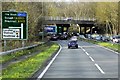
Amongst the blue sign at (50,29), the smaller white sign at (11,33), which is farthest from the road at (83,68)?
the blue sign at (50,29)

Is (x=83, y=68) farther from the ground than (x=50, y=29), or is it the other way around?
(x=50, y=29)

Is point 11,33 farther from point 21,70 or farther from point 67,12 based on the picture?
point 67,12

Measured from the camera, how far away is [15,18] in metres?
32.4

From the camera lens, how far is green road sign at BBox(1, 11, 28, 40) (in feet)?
103

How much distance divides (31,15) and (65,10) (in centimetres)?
11688

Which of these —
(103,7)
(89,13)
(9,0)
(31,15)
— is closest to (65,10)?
(89,13)

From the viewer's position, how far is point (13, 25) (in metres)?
31.7

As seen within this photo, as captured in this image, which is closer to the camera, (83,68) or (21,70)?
(21,70)

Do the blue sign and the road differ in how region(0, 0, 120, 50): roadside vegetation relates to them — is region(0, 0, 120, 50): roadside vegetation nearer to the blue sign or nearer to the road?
the blue sign

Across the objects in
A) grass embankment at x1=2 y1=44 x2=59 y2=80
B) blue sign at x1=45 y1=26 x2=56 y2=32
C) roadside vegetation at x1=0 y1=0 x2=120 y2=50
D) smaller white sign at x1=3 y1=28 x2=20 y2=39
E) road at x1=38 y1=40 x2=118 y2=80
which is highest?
roadside vegetation at x1=0 y1=0 x2=120 y2=50

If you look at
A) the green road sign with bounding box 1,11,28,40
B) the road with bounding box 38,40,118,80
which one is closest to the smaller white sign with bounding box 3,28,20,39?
the green road sign with bounding box 1,11,28,40


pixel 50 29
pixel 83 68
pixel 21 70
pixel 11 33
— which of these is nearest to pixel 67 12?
pixel 50 29

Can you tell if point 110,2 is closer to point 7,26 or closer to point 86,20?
point 86,20

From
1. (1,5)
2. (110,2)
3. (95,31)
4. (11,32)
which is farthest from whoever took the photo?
(95,31)
